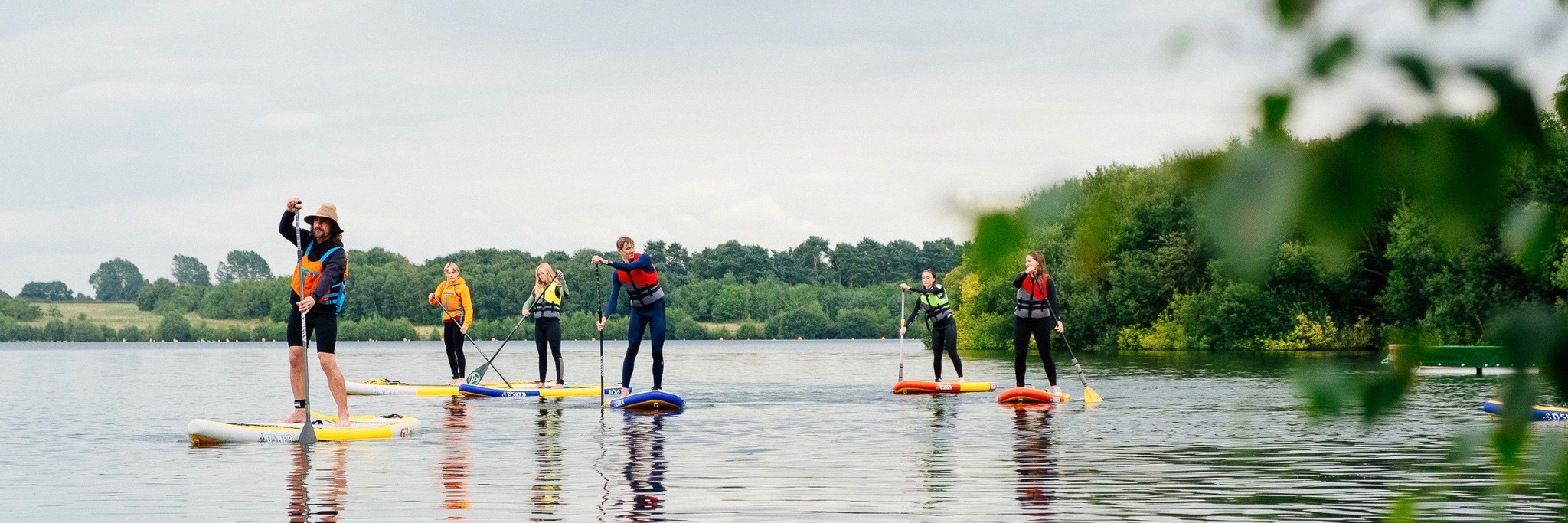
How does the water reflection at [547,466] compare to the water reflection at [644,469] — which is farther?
the water reflection at [547,466]

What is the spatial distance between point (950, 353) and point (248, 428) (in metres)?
12.1

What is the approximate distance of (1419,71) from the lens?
161 cm

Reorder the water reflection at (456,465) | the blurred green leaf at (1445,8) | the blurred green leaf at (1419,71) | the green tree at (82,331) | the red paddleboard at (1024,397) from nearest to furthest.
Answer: the blurred green leaf at (1419,71), the blurred green leaf at (1445,8), the water reflection at (456,465), the red paddleboard at (1024,397), the green tree at (82,331)

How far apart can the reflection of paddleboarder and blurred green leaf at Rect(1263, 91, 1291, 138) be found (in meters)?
7.06

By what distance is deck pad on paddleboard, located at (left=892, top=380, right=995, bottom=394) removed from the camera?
890 inches

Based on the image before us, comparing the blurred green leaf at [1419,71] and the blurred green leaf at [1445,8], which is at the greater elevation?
the blurred green leaf at [1445,8]

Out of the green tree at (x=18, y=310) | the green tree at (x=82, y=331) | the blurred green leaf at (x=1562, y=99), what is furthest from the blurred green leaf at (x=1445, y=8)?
the green tree at (x=18, y=310)

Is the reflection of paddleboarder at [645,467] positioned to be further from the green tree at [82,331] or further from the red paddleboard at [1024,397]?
the green tree at [82,331]

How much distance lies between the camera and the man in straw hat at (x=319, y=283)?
1372cm

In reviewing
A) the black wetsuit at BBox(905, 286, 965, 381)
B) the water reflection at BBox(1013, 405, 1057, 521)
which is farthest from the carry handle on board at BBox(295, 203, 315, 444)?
the black wetsuit at BBox(905, 286, 965, 381)

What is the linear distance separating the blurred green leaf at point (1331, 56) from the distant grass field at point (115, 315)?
15568 centimetres

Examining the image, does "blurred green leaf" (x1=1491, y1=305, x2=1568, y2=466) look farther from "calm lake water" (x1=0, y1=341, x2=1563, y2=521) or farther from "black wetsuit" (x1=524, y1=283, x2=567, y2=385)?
"black wetsuit" (x1=524, y1=283, x2=567, y2=385)

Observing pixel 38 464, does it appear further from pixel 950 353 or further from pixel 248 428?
pixel 950 353

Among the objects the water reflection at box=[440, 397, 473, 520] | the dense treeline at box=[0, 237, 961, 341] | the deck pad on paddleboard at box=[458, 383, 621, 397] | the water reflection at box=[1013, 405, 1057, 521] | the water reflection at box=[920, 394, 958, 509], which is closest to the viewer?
the water reflection at box=[1013, 405, 1057, 521]
